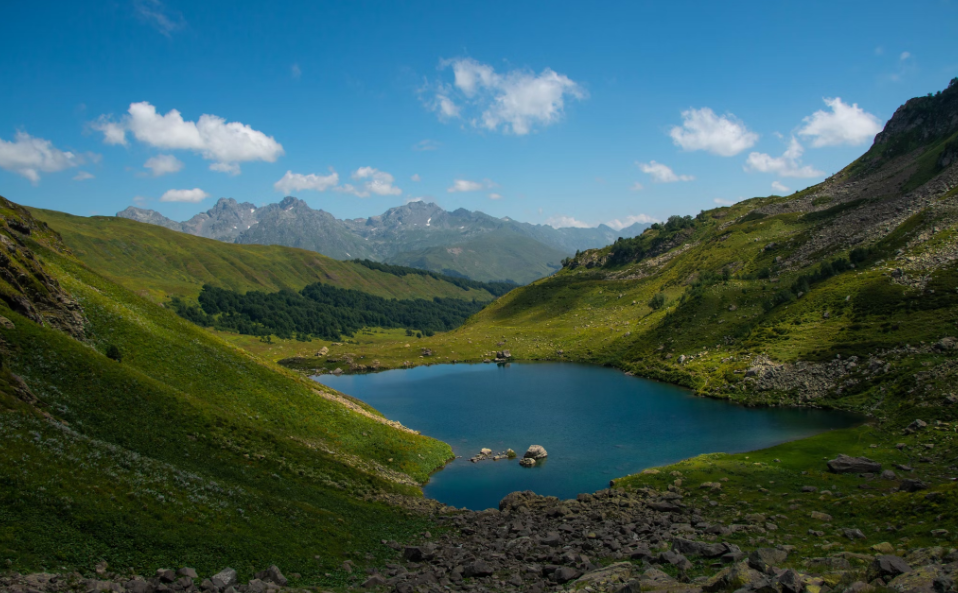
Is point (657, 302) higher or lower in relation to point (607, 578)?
higher

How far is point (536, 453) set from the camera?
212 feet

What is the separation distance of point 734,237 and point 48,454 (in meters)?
191

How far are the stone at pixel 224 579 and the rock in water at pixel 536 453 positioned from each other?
45694 millimetres

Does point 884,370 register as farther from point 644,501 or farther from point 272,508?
point 272,508

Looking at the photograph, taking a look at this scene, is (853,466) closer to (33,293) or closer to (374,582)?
(374,582)

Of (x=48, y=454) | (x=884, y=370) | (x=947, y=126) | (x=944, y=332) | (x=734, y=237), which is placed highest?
(x=947, y=126)

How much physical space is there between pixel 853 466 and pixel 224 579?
5129 centimetres

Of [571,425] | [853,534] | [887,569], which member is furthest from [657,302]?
[887,569]

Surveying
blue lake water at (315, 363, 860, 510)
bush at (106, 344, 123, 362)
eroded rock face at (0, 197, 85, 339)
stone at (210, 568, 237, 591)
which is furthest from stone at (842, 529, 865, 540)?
eroded rock face at (0, 197, 85, 339)

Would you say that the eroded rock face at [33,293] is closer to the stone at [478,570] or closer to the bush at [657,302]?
the stone at [478,570]

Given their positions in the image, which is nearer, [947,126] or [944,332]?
[944,332]

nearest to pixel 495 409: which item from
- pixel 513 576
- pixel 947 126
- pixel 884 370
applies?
pixel 884 370

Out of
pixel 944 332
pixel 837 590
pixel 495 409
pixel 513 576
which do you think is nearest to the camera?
pixel 837 590

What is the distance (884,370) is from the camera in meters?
75.4
